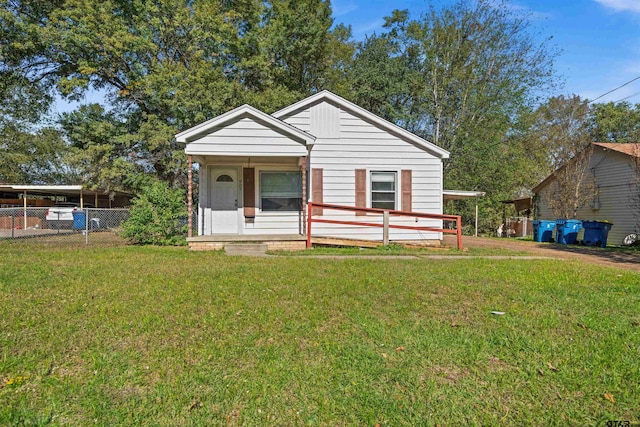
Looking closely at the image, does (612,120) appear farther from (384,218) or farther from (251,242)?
(251,242)

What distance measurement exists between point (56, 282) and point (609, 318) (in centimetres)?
694

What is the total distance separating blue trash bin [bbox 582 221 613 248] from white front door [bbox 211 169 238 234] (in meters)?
13.8

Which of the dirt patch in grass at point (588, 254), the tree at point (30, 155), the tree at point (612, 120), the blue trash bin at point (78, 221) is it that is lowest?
the dirt patch in grass at point (588, 254)

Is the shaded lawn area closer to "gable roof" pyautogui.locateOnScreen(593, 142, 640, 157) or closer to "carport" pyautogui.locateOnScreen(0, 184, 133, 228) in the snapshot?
"gable roof" pyautogui.locateOnScreen(593, 142, 640, 157)

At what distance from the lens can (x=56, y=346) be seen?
Answer: 10.2 ft

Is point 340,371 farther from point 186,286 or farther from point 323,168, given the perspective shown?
point 323,168

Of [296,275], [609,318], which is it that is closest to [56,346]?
[296,275]

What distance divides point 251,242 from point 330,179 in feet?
10.3

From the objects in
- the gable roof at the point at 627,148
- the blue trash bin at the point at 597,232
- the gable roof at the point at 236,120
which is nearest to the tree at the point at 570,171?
the gable roof at the point at 627,148

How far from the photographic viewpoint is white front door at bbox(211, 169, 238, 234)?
11.1 meters

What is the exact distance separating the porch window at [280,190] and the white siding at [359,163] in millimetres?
801

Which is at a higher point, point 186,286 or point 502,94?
point 502,94

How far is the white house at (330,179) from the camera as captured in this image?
11.0m

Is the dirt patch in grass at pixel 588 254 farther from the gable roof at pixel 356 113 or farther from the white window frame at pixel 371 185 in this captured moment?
the gable roof at pixel 356 113
